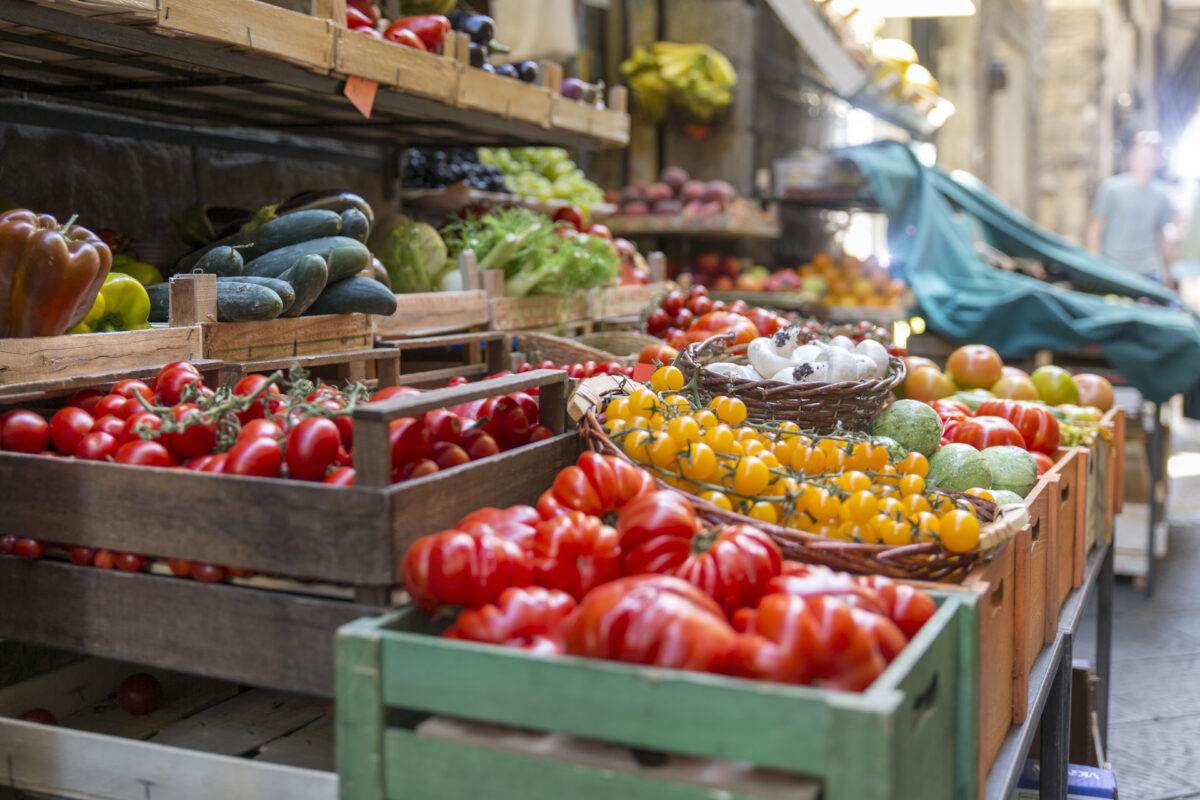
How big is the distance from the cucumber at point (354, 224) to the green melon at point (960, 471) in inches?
67.9

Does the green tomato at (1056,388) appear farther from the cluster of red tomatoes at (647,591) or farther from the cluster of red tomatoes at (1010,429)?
the cluster of red tomatoes at (647,591)

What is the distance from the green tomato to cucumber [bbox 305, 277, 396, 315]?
247cm

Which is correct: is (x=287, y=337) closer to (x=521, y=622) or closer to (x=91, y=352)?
(x=91, y=352)

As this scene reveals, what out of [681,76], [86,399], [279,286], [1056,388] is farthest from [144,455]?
[681,76]

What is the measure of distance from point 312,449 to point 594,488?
0.43 m

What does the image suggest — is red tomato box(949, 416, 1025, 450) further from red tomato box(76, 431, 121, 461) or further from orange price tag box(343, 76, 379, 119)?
red tomato box(76, 431, 121, 461)

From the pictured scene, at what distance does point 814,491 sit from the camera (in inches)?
70.6

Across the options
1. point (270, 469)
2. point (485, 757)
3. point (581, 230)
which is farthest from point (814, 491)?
point (581, 230)

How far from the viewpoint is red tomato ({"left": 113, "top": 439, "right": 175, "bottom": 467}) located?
1662mm

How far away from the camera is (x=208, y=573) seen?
1585 mm

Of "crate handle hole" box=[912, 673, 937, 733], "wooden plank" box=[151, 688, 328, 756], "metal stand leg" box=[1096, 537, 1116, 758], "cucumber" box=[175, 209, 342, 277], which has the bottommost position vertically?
"metal stand leg" box=[1096, 537, 1116, 758]

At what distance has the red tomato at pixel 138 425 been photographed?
1694mm

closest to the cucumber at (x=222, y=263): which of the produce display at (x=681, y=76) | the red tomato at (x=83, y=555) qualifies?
the red tomato at (x=83, y=555)

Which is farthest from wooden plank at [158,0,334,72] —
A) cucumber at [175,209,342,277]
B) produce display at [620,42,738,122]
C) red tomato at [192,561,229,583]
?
produce display at [620,42,738,122]
